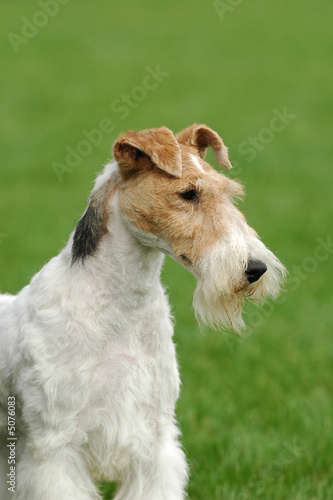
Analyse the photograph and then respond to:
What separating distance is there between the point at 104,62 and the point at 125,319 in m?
20.1

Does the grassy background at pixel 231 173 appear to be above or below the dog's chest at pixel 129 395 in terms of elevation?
above

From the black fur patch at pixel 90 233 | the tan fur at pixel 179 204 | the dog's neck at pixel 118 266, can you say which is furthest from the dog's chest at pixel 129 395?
Result: the tan fur at pixel 179 204

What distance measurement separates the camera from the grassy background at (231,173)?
251 inches

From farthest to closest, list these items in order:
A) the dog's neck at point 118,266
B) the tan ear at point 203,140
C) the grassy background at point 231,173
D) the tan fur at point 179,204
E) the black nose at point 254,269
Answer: the grassy background at point 231,173 < the tan ear at point 203,140 < the dog's neck at point 118,266 < the tan fur at point 179,204 < the black nose at point 254,269

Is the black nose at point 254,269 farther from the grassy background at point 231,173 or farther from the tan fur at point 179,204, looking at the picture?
the grassy background at point 231,173

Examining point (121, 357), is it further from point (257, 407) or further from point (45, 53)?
point (45, 53)

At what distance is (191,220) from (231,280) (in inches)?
14.4

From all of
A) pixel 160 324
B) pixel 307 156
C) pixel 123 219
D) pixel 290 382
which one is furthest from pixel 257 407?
pixel 307 156

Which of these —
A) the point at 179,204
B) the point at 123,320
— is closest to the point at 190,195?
the point at 179,204

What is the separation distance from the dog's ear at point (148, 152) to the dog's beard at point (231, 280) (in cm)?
47

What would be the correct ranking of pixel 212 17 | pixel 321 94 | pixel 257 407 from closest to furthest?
1. pixel 257 407
2. pixel 321 94
3. pixel 212 17

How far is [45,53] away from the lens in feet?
78.9

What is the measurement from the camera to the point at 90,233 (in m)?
4.21

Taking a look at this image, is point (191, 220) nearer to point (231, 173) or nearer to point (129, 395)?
point (129, 395)
